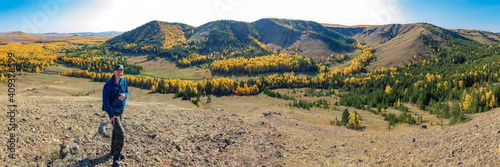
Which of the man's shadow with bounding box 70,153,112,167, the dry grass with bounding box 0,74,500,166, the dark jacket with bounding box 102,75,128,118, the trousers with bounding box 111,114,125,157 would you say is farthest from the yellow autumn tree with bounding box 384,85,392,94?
the man's shadow with bounding box 70,153,112,167

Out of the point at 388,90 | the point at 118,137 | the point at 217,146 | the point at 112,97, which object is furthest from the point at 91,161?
the point at 388,90

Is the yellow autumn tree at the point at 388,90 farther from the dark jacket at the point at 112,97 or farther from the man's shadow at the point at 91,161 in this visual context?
the man's shadow at the point at 91,161

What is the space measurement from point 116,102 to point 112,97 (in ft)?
1.13

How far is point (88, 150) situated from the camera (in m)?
13.8

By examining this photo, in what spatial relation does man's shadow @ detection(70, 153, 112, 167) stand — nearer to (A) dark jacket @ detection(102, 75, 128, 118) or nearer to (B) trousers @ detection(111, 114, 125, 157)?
(B) trousers @ detection(111, 114, 125, 157)

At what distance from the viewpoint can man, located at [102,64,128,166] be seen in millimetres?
11945

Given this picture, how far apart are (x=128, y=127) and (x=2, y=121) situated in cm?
801

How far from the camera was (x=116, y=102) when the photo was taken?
1252 centimetres

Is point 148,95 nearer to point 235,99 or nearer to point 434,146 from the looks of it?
point 235,99

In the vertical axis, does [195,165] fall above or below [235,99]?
above

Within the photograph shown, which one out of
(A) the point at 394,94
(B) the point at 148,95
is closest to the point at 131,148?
(B) the point at 148,95

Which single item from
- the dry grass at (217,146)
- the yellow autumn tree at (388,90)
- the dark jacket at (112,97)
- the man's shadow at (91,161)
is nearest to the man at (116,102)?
the dark jacket at (112,97)

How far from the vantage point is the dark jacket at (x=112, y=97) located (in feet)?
39.0

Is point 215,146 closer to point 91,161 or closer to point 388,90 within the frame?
point 91,161
